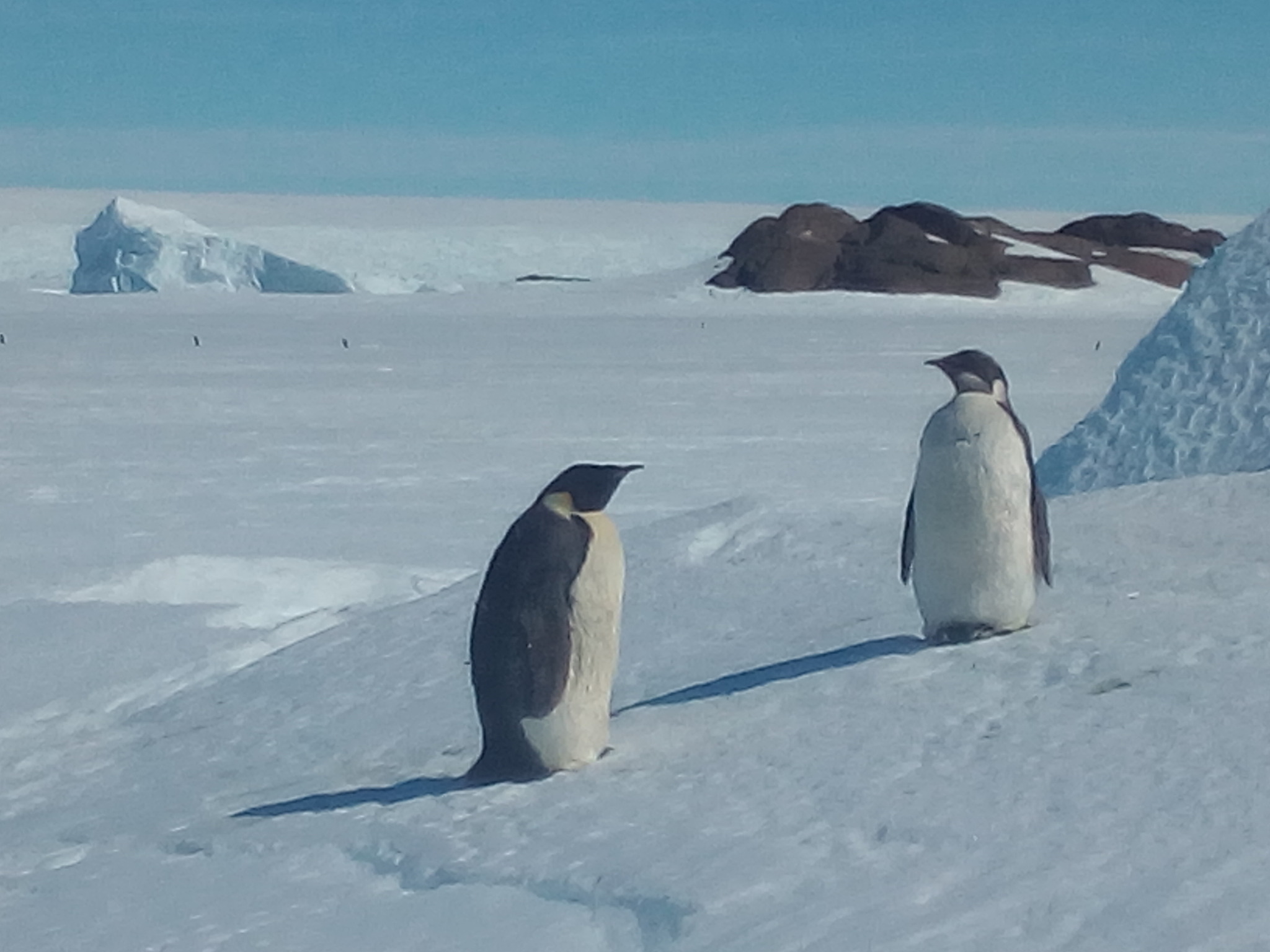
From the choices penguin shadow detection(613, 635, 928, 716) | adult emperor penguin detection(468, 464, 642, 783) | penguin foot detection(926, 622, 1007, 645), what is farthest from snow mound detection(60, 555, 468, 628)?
adult emperor penguin detection(468, 464, 642, 783)

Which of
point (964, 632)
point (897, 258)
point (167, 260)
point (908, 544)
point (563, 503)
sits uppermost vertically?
point (897, 258)

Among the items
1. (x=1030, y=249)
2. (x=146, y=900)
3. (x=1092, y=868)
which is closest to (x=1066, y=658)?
(x=1092, y=868)

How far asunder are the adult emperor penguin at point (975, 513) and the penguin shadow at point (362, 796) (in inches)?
41.3

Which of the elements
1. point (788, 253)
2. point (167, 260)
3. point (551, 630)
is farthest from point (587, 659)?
point (788, 253)

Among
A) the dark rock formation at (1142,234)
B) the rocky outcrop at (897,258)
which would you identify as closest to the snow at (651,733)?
the rocky outcrop at (897,258)

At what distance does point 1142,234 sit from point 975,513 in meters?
42.3

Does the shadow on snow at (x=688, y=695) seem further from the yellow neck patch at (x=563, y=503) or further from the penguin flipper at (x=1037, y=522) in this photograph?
the yellow neck patch at (x=563, y=503)

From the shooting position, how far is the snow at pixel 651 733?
2430 millimetres

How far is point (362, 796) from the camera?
3.21 metres

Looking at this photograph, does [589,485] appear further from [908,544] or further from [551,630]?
[908,544]

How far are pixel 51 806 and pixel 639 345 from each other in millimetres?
17234

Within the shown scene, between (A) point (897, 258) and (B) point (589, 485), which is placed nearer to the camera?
(B) point (589, 485)

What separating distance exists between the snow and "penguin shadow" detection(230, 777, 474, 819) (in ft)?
0.06

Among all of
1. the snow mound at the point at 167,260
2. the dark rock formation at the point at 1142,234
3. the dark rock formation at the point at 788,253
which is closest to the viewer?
the snow mound at the point at 167,260
